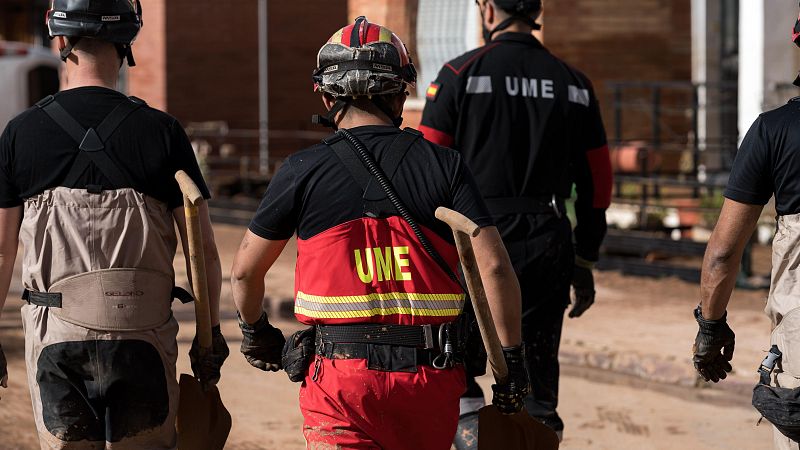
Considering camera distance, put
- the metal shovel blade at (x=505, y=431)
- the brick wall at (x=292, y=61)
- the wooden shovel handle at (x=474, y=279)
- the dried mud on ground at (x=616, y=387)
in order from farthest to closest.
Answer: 1. the brick wall at (x=292, y=61)
2. the dried mud on ground at (x=616, y=387)
3. the metal shovel blade at (x=505, y=431)
4. the wooden shovel handle at (x=474, y=279)

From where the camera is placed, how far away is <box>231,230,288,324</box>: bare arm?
3.93 meters

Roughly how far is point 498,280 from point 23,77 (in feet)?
81.8

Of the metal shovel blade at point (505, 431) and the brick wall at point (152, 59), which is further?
the brick wall at point (152, 59)

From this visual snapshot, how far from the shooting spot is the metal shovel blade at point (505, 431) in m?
4.06

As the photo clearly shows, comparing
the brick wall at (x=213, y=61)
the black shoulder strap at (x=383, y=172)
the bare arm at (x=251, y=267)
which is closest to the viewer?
the black shoulder strap at (x=383, y=172)

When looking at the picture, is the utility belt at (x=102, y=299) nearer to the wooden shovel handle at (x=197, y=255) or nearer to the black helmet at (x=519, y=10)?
the wooden shovel handle at (x=197, y=255)

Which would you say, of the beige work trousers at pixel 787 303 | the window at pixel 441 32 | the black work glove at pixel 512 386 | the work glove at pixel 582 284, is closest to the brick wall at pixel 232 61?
the window at pixel 441 32

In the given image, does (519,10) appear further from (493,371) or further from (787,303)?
(493,371)

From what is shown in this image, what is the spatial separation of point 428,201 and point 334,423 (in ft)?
2.09

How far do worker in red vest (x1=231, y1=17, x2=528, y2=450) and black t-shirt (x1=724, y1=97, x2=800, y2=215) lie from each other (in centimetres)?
87

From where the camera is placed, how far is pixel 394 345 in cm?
378

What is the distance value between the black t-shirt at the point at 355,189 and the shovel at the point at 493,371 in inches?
5.5

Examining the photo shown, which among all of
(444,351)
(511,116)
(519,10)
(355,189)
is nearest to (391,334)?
(444,351)

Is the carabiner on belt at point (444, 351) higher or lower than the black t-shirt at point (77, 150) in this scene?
lower
